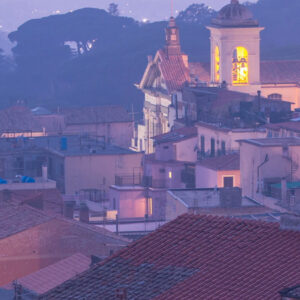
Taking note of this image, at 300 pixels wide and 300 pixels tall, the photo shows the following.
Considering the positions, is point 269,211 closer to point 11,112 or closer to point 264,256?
point 264,256

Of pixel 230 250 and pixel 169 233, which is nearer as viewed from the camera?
pixel 230 250

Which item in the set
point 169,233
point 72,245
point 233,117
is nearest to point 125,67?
point 233,117

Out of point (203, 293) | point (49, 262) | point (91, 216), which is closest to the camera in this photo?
point (203, 293)

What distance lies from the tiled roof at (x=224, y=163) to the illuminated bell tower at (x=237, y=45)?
17.1 m

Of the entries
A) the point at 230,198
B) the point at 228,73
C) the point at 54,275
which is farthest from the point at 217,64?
the point at 54,275

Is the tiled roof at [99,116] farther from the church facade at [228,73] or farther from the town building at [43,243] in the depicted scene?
the town building at [43,243]

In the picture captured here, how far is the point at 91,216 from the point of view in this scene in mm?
32438

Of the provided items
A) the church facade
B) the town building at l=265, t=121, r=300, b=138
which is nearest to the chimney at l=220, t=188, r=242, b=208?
the town building at l=265, t=121, r=300, b=138

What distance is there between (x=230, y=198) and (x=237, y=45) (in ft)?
97.7

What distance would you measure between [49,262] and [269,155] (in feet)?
46.5

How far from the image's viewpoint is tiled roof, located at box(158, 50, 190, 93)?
61.7m

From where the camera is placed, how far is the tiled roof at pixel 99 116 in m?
61.1

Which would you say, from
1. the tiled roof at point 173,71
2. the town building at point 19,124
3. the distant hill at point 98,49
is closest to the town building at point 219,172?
the town building at point 19,124

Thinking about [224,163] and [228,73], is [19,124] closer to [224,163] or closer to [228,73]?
[228,73]
